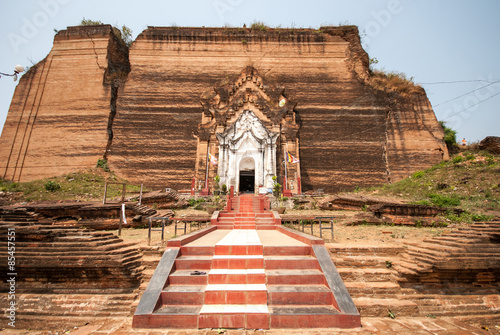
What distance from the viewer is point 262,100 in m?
18.9

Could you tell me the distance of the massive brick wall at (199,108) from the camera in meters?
19.2

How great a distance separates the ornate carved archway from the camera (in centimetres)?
1722

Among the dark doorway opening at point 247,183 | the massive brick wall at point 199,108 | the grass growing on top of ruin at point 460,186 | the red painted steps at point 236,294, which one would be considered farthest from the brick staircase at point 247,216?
the grass growing on top of ruin at point 460,186

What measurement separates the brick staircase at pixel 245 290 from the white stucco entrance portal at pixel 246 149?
1126cm

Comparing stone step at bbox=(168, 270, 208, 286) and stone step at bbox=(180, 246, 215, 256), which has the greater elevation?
stone step at bbox=(180, 246, 215, 256)

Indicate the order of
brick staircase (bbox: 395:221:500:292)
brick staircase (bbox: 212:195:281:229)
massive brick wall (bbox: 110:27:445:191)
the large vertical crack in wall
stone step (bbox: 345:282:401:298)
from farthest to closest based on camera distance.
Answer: the large vertical crack in wall → massive brick wall (bbox: 110:27:445:191) → brick staircase (bbox: 212:195:281:229) → brick staircase (bbox: 395:221:500:292) → stone step (bbox: 345:282:401:298)

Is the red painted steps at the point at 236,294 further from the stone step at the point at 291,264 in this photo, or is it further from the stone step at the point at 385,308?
the stone step at the point at 385,308

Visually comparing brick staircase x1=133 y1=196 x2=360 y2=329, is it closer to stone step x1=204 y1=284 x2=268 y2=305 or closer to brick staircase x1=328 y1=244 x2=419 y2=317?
stone step x1=204 y1=284 x2=268 y2=305

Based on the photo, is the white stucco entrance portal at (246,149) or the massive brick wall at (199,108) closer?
the white stucco entrance portal at (246,149)

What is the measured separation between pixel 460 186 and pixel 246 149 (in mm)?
14125

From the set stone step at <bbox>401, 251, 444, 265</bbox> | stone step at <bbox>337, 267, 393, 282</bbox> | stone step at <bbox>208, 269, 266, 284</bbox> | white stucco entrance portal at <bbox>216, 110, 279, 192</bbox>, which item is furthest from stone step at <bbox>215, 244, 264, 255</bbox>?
white stucco entrance portal at <bbox>216, 110, 279, 192</bbox>

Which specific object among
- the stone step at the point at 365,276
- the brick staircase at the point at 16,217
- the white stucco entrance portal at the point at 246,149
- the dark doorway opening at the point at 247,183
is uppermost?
the white stucco entrance portal at the point at 246,149

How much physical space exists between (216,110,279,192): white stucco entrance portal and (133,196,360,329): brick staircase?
36.9ft

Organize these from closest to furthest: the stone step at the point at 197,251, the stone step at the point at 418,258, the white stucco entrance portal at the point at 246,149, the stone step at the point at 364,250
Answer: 1. the stone step at the point at 418,258
2. the stone step at the point at 197,251
3. the stone step at the point at 364,250
4. the white stucco entrance portal at the point at 246,149
